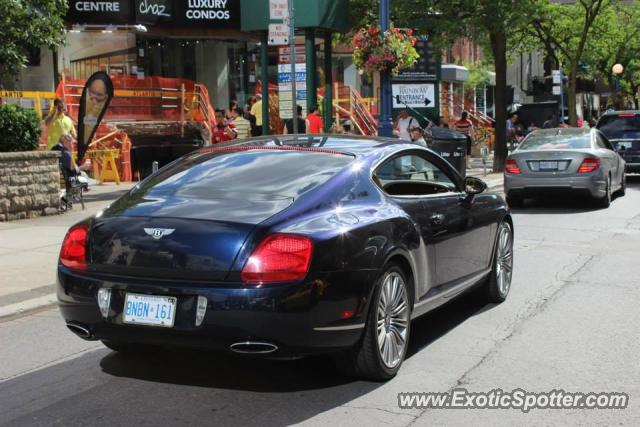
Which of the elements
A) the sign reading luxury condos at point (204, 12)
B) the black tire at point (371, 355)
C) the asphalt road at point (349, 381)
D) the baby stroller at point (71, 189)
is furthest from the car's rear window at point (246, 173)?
the sign reading luxury condos at point (204, 12)

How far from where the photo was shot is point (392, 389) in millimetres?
5168

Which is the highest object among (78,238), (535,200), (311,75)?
(311,75)

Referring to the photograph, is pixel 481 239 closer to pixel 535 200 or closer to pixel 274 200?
pixel 274 200

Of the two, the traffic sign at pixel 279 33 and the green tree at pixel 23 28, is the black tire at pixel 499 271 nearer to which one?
the traffic sign at pixel 279 33

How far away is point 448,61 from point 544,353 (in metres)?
46.1

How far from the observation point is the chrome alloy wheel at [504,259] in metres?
7.57

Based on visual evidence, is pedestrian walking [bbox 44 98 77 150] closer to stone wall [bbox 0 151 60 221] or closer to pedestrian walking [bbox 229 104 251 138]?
stone wall [bbox 0 151 60 221]

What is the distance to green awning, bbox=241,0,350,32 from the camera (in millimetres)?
18875

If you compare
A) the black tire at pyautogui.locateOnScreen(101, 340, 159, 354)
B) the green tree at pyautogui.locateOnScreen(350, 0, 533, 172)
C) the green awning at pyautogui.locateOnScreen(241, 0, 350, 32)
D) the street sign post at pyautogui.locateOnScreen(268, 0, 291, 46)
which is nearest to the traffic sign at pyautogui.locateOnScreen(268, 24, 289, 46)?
the street sign post at pyautogui.locateOnScreen(268, 0, 291, 46)

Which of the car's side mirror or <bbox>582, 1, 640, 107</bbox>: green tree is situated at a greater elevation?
<bbox>582, 1, 640, 107</bbox>: green tree

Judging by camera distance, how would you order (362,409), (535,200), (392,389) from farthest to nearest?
1. (535,200)
2. (392,389)
3. (362,409)

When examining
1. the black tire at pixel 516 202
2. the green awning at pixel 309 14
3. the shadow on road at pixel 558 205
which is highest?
the green awning at pixel 309 14

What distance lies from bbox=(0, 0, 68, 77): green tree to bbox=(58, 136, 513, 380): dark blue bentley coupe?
7832mm

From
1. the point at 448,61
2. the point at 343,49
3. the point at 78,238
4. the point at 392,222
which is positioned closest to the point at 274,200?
the point at 392,222
